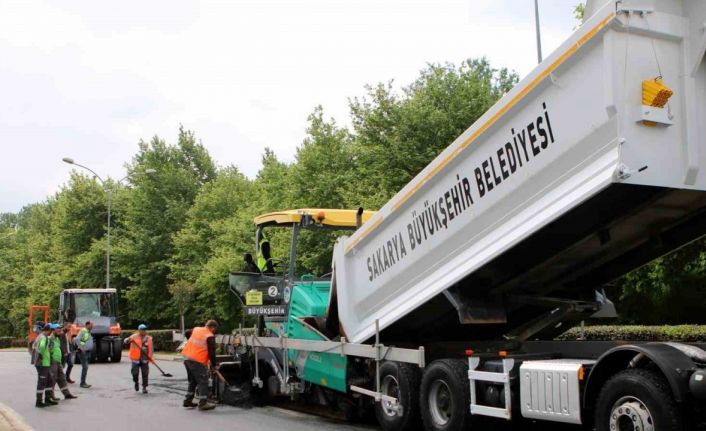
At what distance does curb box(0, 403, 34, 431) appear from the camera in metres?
9.58

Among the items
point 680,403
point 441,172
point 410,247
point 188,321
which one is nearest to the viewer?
point 680,403

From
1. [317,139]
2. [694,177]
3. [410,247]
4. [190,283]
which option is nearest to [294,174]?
[317,139]

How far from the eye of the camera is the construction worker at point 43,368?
40.9 feet

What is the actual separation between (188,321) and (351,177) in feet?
64.1

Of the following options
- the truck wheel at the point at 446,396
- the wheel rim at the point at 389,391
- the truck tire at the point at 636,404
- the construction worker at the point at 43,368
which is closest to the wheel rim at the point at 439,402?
the truck wheel at the point at 446,396

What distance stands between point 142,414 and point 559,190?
7.70m

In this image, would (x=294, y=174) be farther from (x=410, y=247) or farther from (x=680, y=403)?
(x=680, y=403)

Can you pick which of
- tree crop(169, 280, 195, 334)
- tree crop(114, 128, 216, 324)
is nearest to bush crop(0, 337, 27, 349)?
tree crop(114, 128, 216, 324)

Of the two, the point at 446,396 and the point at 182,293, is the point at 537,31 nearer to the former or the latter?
the point at 446,396

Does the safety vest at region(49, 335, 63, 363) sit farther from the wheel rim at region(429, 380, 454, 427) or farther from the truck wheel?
the wheel rim at region(429, 380, 454, 427)

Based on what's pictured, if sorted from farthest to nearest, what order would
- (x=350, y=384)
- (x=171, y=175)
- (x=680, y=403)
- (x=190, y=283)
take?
(x=171, y=175) → (x=190, y=283) → (x=350, y=384) → (x=680, y=403)

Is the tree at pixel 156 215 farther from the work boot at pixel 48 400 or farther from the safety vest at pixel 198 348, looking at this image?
the safety vest at pixel 198 348

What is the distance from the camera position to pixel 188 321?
4012cm

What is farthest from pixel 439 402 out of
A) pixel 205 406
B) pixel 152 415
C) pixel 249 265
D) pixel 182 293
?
pixel 182 293
